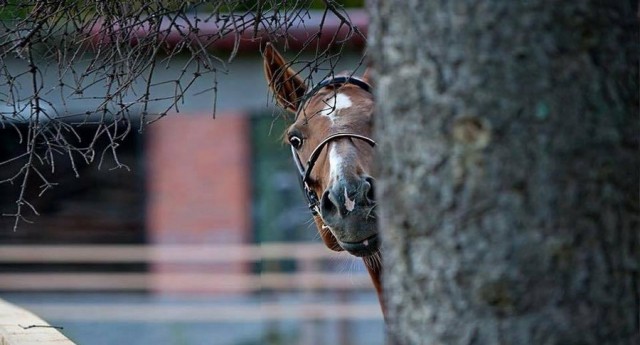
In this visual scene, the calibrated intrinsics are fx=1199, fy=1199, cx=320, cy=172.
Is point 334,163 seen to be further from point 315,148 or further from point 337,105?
point 337,105

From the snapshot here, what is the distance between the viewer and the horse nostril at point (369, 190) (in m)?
4.47

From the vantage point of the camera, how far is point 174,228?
15539 mm

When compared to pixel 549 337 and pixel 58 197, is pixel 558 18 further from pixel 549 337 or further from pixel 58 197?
pixel 58 197

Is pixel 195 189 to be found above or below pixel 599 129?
above

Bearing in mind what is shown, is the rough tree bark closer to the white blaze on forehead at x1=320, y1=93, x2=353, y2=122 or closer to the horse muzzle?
the horse muzzle

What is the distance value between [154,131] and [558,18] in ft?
44.7

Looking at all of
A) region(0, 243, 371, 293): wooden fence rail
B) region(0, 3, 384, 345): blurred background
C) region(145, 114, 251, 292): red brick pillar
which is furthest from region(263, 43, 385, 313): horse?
region(145, 114, 251, 292): red brick pillar

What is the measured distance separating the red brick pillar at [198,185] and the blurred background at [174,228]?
14 millimetres

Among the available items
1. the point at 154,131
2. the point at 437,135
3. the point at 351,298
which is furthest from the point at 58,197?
the point at 437,135

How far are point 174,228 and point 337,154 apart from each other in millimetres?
11024

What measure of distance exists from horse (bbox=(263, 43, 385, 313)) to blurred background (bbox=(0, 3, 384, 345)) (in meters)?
8.30

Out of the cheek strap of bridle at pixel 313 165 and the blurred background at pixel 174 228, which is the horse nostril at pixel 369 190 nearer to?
the cheek strap of bridle at pixel 313 165

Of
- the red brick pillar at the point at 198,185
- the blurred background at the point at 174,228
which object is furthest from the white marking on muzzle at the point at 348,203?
the red brick pillar at the point at 198,185

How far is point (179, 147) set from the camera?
600 inches
